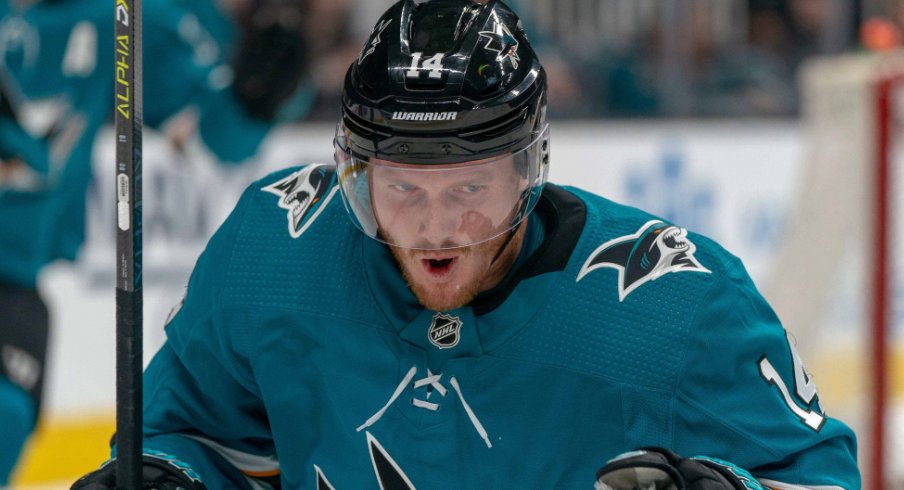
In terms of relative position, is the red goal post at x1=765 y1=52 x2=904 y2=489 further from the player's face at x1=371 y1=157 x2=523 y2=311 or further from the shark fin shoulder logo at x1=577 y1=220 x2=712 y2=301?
the player's face at x1=371 y1=157 x2=523 y2=311

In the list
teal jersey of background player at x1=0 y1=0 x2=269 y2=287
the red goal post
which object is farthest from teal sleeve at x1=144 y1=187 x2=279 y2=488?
the red goal post

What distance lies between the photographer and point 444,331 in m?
1.62

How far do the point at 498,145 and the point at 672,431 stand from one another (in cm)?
37

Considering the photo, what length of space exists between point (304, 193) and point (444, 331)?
30 cm

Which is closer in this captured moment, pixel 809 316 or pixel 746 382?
pixel 746 382

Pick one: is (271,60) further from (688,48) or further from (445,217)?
(688,48)

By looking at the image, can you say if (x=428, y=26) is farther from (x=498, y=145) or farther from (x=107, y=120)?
(x=107, y=120)

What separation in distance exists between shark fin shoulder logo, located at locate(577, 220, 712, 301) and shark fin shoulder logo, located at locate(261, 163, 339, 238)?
36 cm

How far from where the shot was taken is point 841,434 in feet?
5.15

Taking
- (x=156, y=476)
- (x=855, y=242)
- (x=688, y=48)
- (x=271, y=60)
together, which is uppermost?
(x=271, y=60)

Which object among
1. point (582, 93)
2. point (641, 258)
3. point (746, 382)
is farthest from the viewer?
point (582, 93)

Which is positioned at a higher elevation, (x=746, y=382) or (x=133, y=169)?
(x=133, y=169)

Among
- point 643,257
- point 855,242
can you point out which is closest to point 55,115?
point 855,242

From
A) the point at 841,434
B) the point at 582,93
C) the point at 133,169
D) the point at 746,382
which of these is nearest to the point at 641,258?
the point at 746,382
